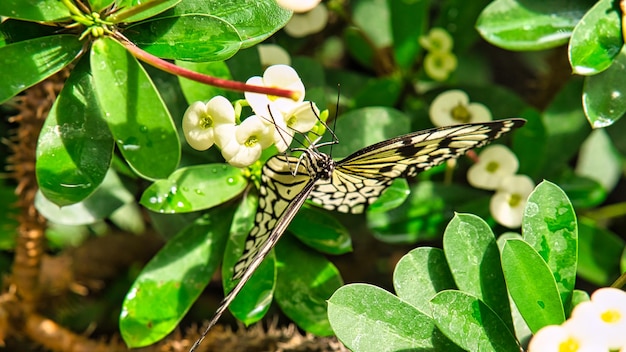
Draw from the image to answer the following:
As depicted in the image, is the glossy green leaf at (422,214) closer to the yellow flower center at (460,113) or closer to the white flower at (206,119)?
the yellow flower center at (460,113)

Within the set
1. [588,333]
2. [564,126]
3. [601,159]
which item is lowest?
[601,159]

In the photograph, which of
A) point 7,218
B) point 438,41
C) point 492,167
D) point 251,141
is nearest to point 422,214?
point 492,167

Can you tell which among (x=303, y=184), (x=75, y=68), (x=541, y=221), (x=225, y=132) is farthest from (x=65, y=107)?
(x=541, y=221)

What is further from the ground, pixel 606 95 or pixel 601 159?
pixel 606 95

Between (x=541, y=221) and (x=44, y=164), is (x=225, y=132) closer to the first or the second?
(x=44, y=164)

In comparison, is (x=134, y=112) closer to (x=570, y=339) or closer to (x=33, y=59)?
(x=33, y=59)

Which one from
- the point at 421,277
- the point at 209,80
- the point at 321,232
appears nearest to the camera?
the point at 209,80

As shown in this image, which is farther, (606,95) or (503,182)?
(503,182)
